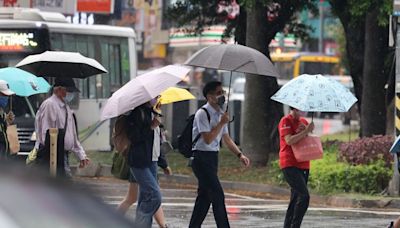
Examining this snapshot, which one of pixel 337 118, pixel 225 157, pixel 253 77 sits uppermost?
pixel 253 77

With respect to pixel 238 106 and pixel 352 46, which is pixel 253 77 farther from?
pixel 238 106

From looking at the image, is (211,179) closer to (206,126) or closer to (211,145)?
(211,145)

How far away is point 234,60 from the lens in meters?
11.2

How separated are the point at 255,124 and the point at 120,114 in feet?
37.9

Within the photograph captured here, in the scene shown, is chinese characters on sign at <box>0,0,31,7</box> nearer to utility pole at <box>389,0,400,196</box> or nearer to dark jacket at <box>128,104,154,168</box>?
utility pole at <box>389,0,400,196</box>

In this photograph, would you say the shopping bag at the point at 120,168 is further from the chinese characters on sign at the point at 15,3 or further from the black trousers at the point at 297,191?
the chinese characters on sign at the point at 15,3

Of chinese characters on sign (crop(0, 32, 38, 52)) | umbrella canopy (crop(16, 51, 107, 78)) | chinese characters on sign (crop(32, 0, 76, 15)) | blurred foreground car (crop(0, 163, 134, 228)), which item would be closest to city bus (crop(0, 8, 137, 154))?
chinese characters on sign (crop(0, 32, 38, 52))

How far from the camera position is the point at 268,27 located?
2248 cm

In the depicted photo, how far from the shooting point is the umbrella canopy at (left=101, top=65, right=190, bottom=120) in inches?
396

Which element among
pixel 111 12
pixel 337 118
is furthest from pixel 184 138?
pixel 337 118

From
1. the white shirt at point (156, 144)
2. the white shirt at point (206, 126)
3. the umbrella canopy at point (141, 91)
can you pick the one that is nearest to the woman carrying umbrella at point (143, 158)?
the umbrella canopy at point (141, 91)

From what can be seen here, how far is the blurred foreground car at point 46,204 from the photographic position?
3270 millimetres

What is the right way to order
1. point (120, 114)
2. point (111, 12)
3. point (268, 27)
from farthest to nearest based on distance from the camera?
1. point (111, 12)
2. point (268, 27)
3. point (120, 114)

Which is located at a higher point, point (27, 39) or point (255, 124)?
point (27, 39)
